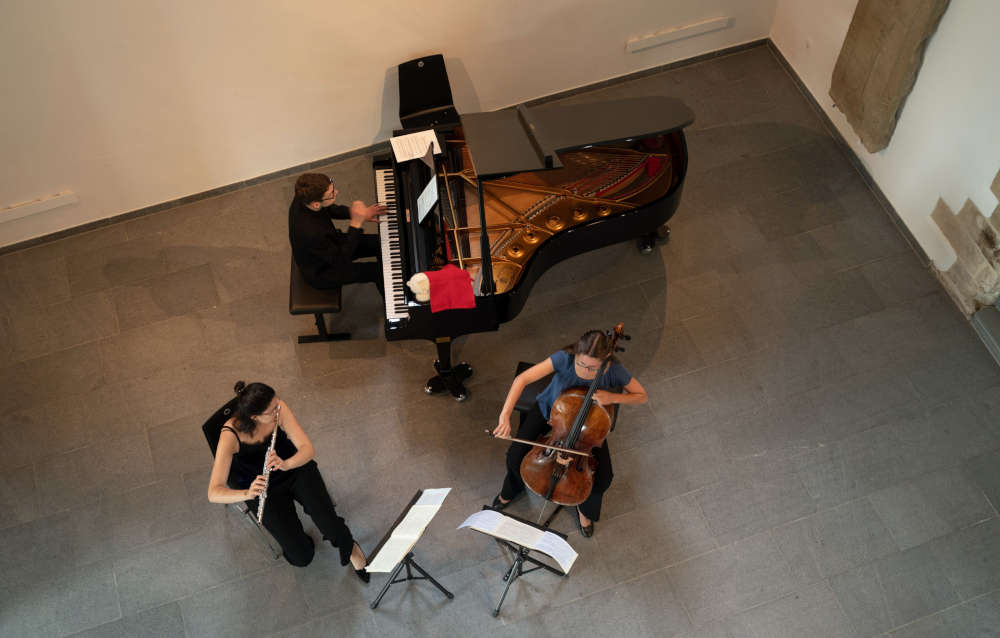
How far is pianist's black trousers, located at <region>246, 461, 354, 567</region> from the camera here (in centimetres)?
371

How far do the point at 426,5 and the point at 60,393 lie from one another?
3.08 m

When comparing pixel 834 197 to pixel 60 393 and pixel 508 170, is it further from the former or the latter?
pixel 60 393

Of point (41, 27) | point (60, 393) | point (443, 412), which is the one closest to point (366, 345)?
point (443, 412)

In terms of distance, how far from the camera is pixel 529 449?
12.8 feet

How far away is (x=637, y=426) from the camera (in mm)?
4453

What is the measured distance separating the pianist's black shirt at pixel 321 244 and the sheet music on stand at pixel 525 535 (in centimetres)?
160

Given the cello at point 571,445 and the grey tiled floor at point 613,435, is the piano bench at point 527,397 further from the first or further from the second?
the grey tiled floor at point 613,435

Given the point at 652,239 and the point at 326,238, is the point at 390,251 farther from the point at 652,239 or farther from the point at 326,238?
the point at 652,239

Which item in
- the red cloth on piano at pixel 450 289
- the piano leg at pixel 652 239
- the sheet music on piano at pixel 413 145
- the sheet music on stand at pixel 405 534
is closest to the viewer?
the sheet music on stand at pixel 405 534

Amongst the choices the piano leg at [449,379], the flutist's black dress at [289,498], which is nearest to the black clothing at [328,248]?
the piano leg at [449,379]

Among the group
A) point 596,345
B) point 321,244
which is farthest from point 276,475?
point 596,345

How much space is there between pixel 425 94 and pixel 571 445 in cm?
235

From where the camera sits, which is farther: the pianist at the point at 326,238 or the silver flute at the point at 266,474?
the pianist at the point at 326,238

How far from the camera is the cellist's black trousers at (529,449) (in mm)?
3891
